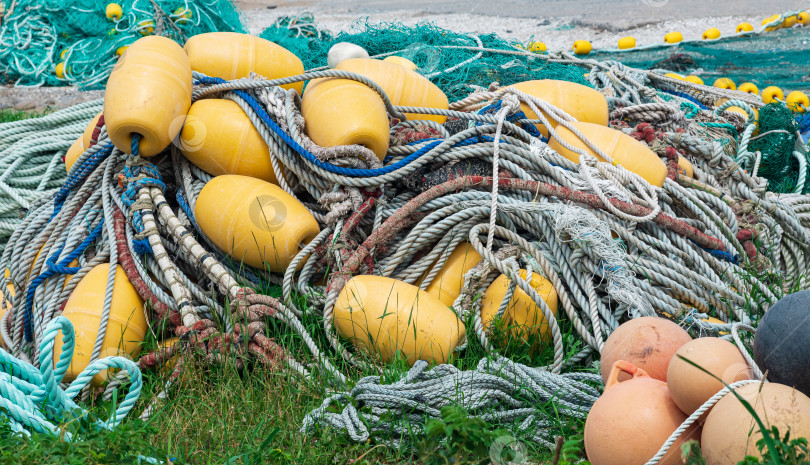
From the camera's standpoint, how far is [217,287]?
123 inches

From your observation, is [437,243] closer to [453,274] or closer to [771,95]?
[453,274]

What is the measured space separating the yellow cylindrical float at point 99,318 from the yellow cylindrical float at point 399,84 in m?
1.54

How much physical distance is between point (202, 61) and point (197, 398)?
6.09ft

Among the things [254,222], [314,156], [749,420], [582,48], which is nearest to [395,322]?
[254,222]

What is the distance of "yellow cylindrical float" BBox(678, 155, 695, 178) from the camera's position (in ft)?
12.0

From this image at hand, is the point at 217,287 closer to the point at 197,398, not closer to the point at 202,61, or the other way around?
the point at 197,398

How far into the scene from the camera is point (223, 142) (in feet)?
10.7

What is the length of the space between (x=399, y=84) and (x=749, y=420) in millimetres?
2581

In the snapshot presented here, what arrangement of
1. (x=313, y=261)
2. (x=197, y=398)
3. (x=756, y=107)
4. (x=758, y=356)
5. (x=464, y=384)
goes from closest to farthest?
(x=758, y=356) → (x=464, y=384) → (x=197, y=398) → (x=313, y=261) → (x=756, y=107)

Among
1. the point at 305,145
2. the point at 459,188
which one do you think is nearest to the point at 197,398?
the point at 305,145

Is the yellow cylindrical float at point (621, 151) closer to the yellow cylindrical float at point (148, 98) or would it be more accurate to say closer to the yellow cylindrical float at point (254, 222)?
the yellow cylindrical float at point (254, 222)

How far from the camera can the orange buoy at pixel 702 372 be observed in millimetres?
1722

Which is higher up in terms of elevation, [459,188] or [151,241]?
[459,188]

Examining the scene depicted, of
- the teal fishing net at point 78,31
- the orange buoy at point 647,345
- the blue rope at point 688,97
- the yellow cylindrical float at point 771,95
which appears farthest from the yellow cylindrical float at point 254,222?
the teal fishing net at point 78,31
